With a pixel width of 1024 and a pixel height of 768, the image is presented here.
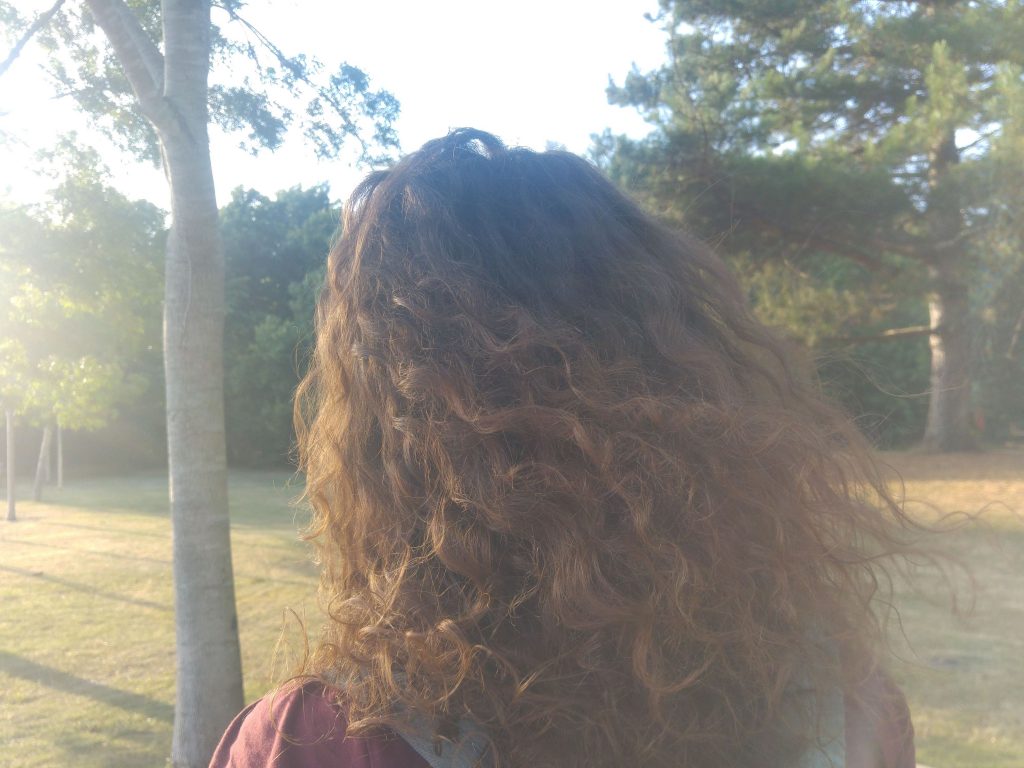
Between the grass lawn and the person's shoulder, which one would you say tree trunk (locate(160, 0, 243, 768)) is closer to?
the grass lawn

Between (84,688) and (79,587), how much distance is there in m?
3.91

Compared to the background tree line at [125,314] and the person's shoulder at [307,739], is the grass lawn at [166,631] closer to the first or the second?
the person's shoulder at [307,739]

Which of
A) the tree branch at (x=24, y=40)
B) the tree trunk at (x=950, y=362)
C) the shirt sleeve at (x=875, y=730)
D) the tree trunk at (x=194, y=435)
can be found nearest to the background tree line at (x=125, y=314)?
the tree trunk at (x=194, y=435)

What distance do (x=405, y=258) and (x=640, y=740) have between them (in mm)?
630

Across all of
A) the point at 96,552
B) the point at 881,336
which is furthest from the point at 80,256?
the point at 881,336

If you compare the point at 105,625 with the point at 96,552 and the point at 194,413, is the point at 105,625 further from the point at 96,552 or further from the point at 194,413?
the point at 194,413

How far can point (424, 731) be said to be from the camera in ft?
2.90

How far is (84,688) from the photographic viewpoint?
6.02 m

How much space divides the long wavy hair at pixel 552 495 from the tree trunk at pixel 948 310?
31.1 ft

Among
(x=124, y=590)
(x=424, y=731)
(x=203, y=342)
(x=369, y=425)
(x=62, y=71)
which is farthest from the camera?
(x=124, y=590)

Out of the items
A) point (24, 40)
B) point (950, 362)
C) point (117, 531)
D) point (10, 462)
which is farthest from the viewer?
point (117, 531)

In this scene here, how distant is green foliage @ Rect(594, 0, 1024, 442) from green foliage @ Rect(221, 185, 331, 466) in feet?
30.4

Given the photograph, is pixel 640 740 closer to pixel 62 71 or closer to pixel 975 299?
pixel 62 71

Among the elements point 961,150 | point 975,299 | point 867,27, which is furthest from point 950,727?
point 867,27
